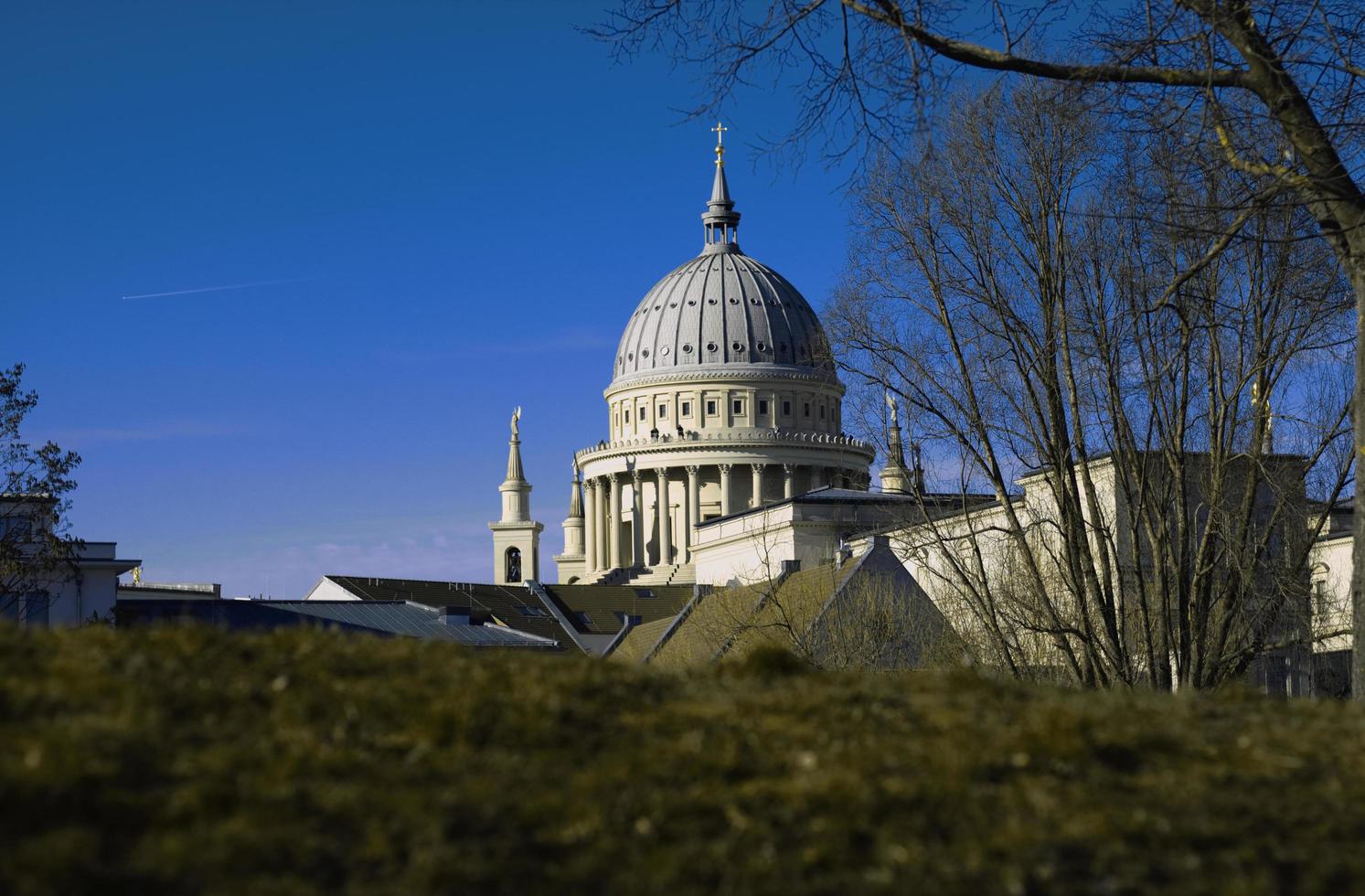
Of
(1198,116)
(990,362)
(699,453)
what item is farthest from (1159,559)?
(699,453)

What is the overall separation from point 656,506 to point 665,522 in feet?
24.7

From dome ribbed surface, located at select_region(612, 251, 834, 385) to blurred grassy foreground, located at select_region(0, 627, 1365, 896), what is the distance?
16023 cm

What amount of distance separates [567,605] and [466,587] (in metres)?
7.40

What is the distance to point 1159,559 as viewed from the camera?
25.7 meters

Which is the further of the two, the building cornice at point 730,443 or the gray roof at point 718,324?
the gray roof at point 718,324

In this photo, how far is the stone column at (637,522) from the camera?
168 m

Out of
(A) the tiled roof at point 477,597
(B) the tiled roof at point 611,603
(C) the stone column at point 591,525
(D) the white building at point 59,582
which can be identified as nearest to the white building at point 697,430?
(C) the stone column at point 591,525

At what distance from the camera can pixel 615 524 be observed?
168 metres

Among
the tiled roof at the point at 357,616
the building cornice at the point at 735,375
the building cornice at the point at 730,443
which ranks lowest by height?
the tiled roof at the point at 357,616

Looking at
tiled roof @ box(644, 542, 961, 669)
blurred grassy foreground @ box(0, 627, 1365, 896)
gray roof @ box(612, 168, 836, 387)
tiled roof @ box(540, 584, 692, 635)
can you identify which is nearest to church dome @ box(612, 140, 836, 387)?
gray roof @ box(612, 168, 836, 387)

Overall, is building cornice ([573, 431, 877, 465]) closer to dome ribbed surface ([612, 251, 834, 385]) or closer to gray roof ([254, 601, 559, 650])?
dome ribbed surface ([612, 251, 834, 385])

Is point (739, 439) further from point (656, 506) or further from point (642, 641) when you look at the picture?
point (642, 641)

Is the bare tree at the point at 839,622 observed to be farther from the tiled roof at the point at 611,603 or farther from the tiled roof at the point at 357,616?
the tiled roof at the point at 611,603

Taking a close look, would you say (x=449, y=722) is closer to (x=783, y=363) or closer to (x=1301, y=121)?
(x=1301, y=121)
